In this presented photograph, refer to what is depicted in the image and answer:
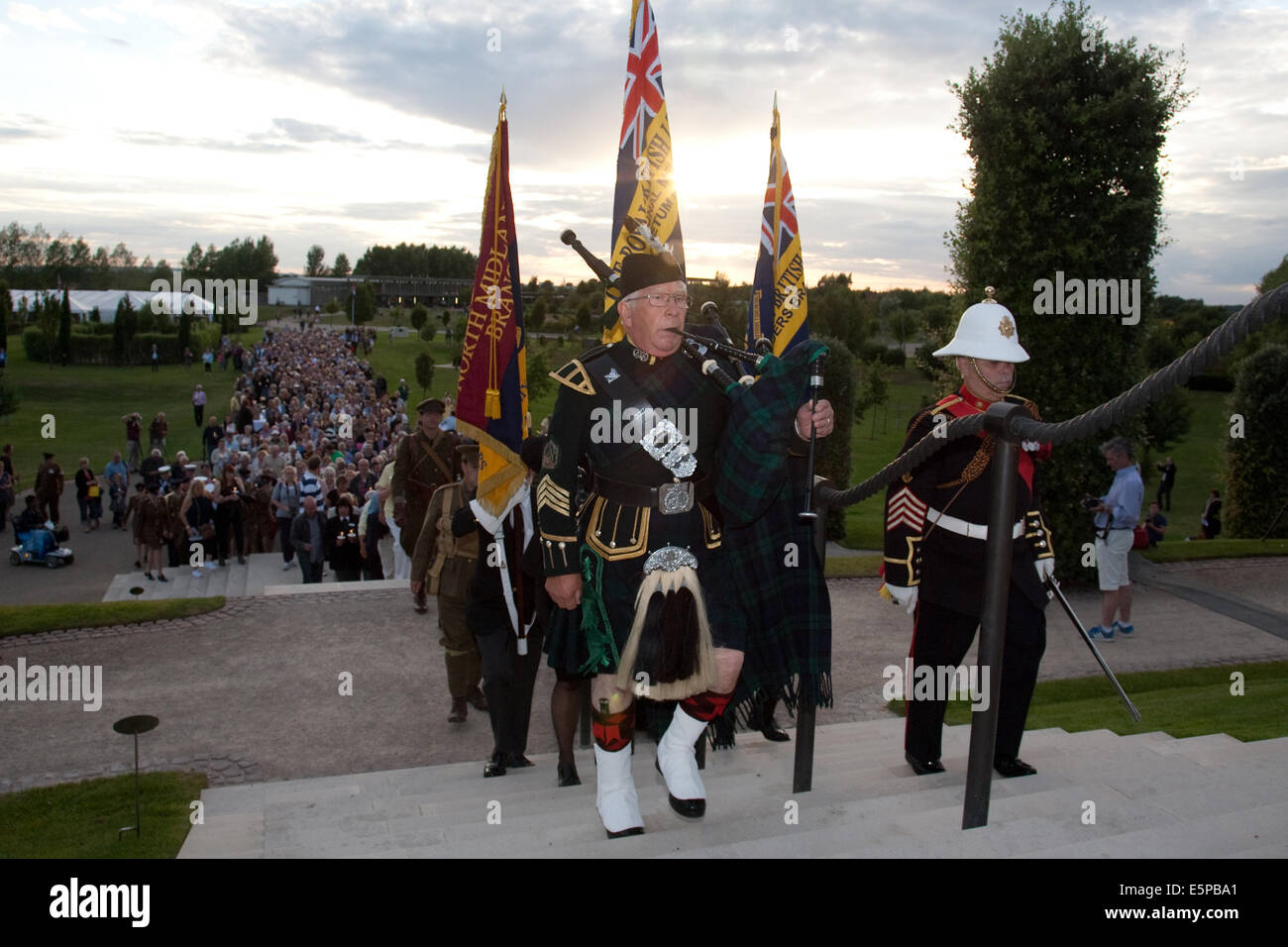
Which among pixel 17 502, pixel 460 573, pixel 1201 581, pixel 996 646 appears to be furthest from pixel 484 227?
pixel 17 502

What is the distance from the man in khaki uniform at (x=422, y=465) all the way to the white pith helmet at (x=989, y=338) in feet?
19.0

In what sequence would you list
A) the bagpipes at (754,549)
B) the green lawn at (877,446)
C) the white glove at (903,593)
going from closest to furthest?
the bagpipes at (754,549) < the white glove at (903,593) < the green lawn at (877,446)

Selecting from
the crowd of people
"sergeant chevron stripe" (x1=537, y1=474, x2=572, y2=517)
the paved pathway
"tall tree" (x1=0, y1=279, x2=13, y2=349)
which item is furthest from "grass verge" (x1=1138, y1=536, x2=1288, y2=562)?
"tall tree" (x1=0, y1=279, x2=13, y2=349)

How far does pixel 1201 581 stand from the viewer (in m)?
13.6

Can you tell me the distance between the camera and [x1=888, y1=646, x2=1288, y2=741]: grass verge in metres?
6.28

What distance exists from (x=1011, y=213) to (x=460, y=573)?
880 cm

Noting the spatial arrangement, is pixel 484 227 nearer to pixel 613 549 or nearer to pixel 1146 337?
pixel 613 549

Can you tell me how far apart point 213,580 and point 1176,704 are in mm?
12604

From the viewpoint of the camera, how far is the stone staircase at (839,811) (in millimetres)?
3404

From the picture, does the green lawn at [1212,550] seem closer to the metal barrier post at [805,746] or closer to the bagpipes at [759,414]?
the metal barrier post at [805,746]

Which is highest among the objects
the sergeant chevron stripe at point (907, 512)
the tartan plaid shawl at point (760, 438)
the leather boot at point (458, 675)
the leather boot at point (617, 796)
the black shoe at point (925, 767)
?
the tartan plaid shawl at point (760, 438)

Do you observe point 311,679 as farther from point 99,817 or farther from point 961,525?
point 961,525

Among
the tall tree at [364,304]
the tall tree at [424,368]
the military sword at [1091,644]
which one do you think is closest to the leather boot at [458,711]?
the military sword at [1091,644]

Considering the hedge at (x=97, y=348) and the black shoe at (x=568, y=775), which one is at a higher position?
the hedge at (x=97, y=348)
